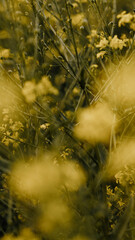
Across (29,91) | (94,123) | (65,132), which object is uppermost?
(29,91)

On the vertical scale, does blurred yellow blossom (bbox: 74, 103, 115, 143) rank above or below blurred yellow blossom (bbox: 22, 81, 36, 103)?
below

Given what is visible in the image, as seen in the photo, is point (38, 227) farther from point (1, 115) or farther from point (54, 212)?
point (1, 115)

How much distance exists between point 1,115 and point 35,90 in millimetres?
1814

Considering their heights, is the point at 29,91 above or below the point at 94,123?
above

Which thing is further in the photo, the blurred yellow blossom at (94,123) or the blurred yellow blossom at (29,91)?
the blurred yellow blossom at (94,123)

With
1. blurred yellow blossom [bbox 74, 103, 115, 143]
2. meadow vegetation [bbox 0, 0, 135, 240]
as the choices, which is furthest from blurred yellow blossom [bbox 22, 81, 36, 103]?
blurred yellow blossom [bbox 74, 103, 115, 143]

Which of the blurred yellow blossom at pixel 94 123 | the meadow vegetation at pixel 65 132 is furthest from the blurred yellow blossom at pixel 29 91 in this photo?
the blurred yellow blossom at pixel 94 123

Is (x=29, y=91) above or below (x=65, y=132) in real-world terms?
above

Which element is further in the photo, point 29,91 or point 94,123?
point 94,123

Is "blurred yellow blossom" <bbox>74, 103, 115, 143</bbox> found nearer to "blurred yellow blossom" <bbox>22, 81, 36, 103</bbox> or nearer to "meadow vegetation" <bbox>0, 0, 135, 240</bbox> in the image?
"meadow vegetation" <bbox>0, 0, 135, 240</bbox>

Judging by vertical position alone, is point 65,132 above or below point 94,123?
below

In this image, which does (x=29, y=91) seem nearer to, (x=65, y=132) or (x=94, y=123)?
(x=65, y=132)

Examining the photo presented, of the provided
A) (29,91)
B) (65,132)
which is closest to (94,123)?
(65,132)

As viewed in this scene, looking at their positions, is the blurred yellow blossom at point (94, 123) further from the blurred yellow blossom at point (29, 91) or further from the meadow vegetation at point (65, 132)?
the blurred yellow blossom at point (29, 91)
